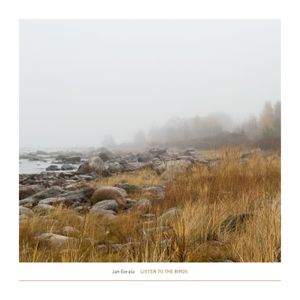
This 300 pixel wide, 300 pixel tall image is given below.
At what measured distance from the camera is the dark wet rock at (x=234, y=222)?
4500 millimetres

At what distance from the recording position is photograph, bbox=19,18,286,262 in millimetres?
4480

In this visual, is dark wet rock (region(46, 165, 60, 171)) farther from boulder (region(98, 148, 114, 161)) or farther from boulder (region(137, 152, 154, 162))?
boulder (region(137, 152, 154, 162))

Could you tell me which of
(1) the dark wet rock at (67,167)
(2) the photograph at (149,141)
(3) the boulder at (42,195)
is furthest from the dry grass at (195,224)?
(1) the dark wet rock at (67,167)

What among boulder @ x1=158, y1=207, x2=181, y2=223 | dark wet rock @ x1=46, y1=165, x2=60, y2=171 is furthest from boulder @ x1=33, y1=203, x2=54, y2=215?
boulder @ x1=158, y1=207, x2=181, y2=223

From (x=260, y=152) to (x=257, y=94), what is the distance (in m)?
0.49

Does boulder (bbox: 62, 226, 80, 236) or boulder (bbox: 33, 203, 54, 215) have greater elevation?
boulder (bbox: 33, 203, 54, 215)

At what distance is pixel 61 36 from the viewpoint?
15.3ft

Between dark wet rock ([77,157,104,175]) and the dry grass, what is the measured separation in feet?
0.34

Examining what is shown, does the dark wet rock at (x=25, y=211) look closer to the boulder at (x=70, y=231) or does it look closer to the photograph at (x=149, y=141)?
the photograph at (x=149, y=141)

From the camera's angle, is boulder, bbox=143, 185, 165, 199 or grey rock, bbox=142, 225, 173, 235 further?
boulder, bbox=143, 185, 165, 199

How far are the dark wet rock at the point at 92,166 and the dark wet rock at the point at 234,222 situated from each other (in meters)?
1.10
